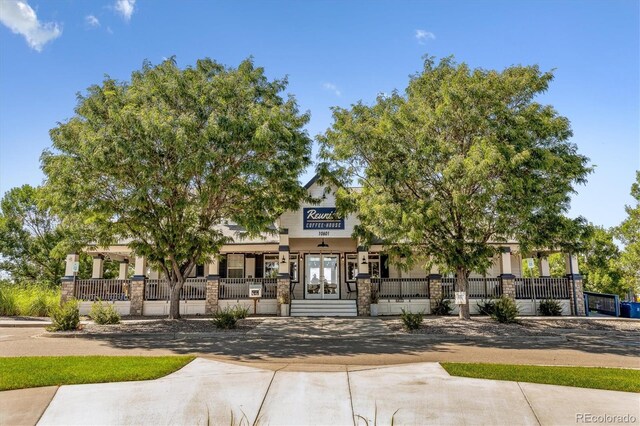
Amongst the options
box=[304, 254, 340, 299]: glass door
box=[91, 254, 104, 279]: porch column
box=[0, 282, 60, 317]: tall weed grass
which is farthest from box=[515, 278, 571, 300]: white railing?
box=[0, 282, 60, 317]: tall weed grass

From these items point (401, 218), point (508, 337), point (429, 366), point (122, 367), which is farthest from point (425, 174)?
point (122, 367)

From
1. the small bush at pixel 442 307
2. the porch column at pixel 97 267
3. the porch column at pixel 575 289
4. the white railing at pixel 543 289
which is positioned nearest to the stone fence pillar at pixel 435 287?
the small bush at pixel 442 307

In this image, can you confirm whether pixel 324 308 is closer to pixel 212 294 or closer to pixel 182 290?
pixel 212 294

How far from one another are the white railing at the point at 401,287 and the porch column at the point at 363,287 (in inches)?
36.7

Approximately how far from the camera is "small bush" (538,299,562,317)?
72.1 ft

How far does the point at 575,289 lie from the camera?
74.5 feet

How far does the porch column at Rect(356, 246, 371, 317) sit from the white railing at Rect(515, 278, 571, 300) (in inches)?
315

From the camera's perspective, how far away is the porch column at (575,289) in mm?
22562

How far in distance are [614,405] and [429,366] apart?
324 cm

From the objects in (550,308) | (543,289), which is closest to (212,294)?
(550,308)

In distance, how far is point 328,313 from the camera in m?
21.9

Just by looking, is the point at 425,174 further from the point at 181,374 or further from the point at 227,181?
the point at 181,374

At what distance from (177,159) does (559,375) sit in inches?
541

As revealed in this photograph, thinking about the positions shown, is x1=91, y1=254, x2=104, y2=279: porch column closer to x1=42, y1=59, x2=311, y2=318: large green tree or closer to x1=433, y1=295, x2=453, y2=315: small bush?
x1=42, y1=59, x2=311, y2=318: large green tree
